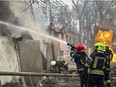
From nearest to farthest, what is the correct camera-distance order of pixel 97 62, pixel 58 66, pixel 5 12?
1. pixel 97 62
2. pixel 5 12
3. pixel 58 66

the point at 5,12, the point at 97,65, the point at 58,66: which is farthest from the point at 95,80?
the point at 5,12

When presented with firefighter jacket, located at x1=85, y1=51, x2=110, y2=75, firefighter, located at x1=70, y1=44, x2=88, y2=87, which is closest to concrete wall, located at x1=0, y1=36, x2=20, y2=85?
firefighter, located at x1=70, y1=44, x2=88, y2=87

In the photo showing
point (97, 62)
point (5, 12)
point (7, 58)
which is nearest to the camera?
point (97, 62)

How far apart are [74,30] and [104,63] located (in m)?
32.4

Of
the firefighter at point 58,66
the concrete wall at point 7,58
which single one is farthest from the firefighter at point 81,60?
the firefighter at point 58,66

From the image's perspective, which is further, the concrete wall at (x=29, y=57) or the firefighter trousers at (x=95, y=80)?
the concrete wall at (x=29, y=57)

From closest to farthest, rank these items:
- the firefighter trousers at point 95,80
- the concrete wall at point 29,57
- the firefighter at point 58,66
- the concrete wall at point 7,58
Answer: the firefighter trousers at point 95,80 → the concrete wall at point 7,58 → the concrete wall at point 29,57 → the firefighter at point 58,66

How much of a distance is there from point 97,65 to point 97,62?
0.09 metres

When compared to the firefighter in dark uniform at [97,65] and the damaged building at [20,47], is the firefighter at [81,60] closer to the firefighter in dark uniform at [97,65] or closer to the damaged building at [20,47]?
the firefighter in dark uniform at [97,65]

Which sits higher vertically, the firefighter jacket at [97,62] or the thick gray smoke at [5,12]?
the thick gray smoke at [5,12]

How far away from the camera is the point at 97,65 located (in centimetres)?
804

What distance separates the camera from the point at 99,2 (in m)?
35.0

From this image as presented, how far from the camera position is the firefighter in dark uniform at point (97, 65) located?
8.02 m

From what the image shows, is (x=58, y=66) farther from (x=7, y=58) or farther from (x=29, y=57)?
(x=7, y=58)
